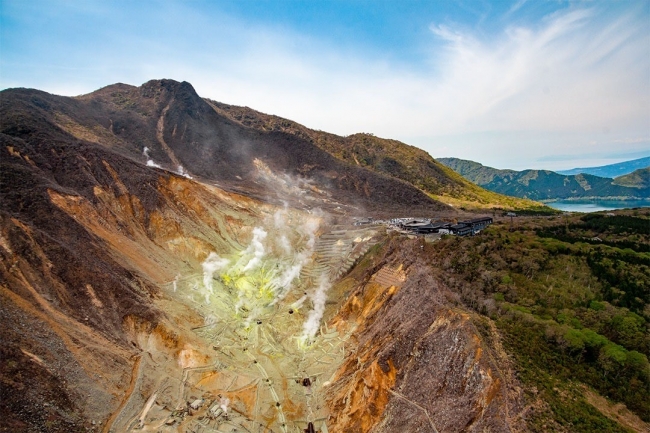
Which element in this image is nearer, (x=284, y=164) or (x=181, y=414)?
(x=181, y=414)

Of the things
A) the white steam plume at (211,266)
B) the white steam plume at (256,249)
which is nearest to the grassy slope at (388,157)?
the white steam plume at (256,249)

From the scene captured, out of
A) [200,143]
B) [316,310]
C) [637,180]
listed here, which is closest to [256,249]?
[316,310]

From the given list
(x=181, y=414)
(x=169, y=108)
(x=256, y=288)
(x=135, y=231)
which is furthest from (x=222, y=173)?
(x=181, y=414)

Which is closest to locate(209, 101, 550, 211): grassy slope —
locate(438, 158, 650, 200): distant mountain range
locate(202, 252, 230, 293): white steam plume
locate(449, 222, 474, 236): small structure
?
locate(449, 222, 474, 236): small structure

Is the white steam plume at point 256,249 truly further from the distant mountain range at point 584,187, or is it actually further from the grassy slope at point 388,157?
the distant mountain range at point 584,187

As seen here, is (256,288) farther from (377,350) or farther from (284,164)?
(284,164)

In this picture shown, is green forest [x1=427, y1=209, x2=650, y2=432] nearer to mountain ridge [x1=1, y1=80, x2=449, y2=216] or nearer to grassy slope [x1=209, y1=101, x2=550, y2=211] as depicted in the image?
mountain ridge [x1=1, y1=80, x2=449, y2=216]

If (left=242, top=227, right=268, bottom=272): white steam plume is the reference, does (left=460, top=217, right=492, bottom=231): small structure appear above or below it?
above
